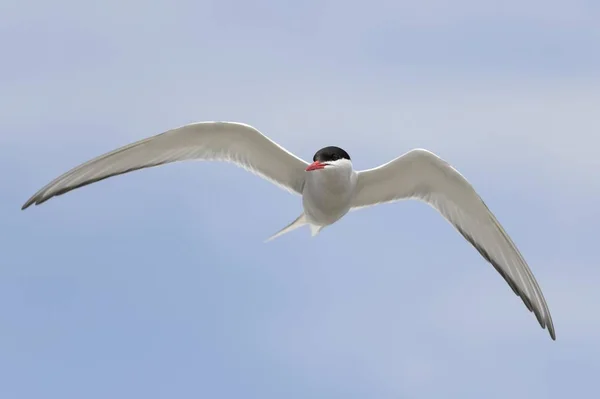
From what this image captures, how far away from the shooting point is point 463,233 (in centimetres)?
1443

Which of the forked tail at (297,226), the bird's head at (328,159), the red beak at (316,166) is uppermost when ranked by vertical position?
the bird's head at (328,159)

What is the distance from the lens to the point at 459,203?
14383 millimetres

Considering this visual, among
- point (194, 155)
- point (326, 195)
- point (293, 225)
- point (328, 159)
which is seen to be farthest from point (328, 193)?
point (194, 155)

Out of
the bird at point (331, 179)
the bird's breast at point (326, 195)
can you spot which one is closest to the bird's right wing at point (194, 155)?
the bird at point (331, 179)

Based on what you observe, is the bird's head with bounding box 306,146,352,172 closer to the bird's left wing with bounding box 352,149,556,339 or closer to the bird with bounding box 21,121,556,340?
the bird with bounding box 21,121,556,340

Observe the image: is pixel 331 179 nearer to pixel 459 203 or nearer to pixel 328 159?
pixel 328 159

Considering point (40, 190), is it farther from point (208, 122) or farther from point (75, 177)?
point (208, 122)

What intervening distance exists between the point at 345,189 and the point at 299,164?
0.69 m

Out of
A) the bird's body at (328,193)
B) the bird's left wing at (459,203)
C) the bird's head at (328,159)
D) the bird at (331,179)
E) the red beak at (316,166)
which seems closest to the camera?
the red beak at (316,166)

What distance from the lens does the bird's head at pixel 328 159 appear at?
13.4 m

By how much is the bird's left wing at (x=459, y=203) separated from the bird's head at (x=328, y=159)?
735 millimetres

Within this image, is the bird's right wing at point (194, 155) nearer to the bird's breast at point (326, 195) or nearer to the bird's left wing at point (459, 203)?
the bird's breast at point (326, 195)

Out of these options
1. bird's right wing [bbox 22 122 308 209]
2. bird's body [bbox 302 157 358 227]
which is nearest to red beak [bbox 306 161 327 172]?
bird's body [bbox 302 157 358 227]

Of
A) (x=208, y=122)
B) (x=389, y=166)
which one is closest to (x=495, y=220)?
(x=389, y=166)
